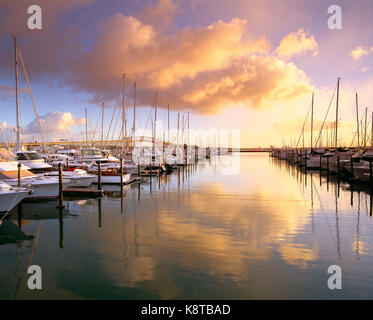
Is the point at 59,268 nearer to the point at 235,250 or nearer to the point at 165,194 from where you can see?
the point at 235,250

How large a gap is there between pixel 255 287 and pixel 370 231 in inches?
379

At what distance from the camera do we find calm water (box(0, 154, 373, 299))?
8055 millimetres

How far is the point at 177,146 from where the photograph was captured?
74.7m

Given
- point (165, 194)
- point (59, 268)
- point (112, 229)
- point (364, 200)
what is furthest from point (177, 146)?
point (59, 268)

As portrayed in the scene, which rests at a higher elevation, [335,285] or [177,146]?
[177,146]

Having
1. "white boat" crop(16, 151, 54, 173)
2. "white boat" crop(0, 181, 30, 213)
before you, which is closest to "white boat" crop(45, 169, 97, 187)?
"white boat" crop(16, 151, 54, 173)

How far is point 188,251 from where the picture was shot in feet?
36.1

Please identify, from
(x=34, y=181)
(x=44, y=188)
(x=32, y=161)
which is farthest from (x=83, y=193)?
(x=32, y=161)
